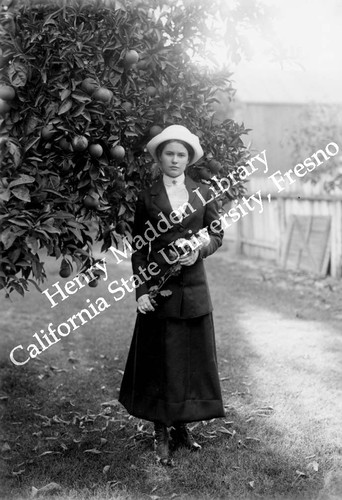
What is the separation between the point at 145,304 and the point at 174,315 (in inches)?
7.4

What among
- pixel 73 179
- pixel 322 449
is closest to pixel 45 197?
pixel 73 179

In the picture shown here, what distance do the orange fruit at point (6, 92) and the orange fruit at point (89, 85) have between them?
0.35 metres

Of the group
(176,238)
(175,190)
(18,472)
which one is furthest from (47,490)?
(175,190)

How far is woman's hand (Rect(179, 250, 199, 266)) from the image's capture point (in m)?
3.49

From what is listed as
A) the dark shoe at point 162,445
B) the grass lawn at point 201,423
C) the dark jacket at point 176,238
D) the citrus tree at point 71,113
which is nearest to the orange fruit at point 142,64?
the citrus tree at point 71,113

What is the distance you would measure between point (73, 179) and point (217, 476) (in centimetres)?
186

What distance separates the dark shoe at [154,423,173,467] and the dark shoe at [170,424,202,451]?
146 mm

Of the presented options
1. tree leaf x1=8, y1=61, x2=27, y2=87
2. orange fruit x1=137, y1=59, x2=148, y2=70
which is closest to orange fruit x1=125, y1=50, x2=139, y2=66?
orange fruit x1=137, y1=59, x2=148, y2=70

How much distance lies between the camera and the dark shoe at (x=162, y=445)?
3.61m

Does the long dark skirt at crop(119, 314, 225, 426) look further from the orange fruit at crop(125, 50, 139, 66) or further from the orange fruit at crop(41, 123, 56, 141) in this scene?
the orange fruit at crop(125, 50, 139, 66)

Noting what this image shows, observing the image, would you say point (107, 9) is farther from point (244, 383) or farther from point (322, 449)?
point (244, 383)

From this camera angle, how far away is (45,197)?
291cm

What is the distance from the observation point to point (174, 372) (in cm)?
360

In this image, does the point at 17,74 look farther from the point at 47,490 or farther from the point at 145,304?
the point at 47,490
